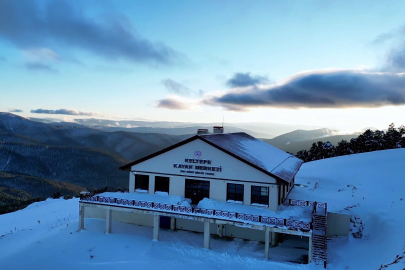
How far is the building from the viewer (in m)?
23.0

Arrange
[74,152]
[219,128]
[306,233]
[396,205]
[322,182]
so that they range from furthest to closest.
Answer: [74,152]
[322,182]
[219,128]
[396,205]
[306,233]

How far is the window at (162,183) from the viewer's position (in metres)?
28.1

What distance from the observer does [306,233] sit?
2089 centimetres

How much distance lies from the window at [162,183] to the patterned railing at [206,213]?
2997 millimetres

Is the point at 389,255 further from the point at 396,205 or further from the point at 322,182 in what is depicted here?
the point at 322,182

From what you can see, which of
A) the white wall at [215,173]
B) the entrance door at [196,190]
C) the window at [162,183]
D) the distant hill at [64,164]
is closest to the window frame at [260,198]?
the white wall at [215,173]

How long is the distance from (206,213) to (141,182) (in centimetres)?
→ 829

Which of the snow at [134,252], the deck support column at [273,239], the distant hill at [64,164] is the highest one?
the deck support column at [273,239]

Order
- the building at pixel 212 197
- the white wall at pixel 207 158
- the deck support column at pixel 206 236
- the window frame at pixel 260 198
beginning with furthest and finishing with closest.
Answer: the white wall at pixel 207 158
the window frame at pixel 260 198
the deck support column at pixel 206 236
the building at pixel 212 197

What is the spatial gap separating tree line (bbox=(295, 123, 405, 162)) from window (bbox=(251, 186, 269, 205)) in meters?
53.4

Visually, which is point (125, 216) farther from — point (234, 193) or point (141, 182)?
point (234, 193)

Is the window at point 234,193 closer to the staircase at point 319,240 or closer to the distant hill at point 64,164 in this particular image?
the staircase at point 319,240

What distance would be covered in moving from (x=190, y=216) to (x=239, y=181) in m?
4.91

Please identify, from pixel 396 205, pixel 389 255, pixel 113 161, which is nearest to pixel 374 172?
pixel 396 205
